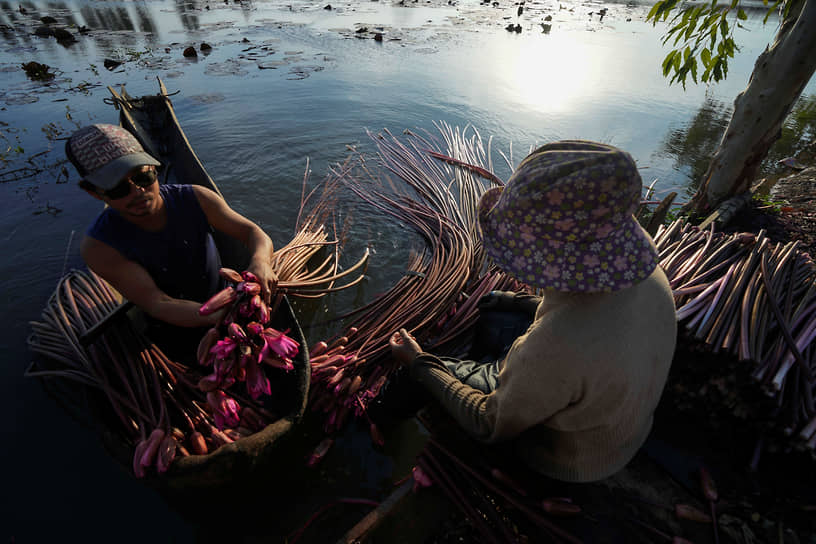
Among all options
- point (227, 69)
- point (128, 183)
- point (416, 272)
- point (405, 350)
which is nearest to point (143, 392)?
point (128, 183)

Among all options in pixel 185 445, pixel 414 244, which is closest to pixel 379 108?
pixel 414 244

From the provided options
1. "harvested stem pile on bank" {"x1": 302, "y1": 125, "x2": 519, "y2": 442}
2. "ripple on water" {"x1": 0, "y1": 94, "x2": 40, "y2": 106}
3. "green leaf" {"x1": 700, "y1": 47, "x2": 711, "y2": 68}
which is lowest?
"harvested stem pile on bank" {"x1": 302, "y1": 125, "x2": 519, "y2": 442}

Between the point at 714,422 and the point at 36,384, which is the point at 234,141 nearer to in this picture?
the point at 36,384

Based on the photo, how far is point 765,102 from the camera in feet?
10.5

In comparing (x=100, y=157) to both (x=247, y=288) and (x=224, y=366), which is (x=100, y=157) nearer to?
(x=247, y=288)

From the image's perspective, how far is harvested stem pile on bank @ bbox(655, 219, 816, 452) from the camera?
1516 millimetres

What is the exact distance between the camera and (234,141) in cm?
579

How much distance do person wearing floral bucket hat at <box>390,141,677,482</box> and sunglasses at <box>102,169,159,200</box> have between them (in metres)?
1.81

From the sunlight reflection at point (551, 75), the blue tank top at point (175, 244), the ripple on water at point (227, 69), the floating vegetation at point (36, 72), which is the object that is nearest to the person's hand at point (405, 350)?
the blue tank top at point (175, 244)

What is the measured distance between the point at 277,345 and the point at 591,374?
4.51 feet

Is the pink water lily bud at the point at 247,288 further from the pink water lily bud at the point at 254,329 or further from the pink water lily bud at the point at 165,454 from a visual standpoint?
the pink water lily bud at the point at 165,454

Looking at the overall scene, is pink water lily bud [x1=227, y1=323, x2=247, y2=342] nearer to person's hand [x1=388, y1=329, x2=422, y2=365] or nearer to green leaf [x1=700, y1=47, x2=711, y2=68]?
person's hand [x1=388, y1=329, x2=422, y2=365]

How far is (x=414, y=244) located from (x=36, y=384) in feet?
11.3

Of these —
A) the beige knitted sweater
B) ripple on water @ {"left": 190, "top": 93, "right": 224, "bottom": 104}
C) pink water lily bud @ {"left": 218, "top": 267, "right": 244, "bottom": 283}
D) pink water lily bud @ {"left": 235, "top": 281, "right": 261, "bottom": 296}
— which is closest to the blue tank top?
pink water lily bud @ {"left": 218, "top": 267, "right": 244, "bottom": 283}
